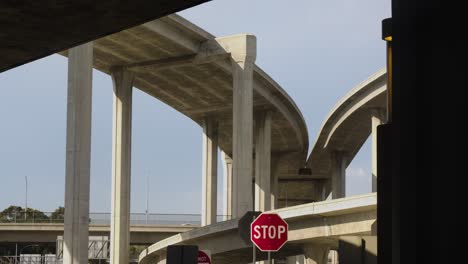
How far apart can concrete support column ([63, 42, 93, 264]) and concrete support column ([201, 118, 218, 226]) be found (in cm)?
3692

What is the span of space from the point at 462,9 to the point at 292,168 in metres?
119

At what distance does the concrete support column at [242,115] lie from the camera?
64062 mm

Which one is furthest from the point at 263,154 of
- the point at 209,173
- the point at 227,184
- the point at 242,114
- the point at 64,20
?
the point at 64,20

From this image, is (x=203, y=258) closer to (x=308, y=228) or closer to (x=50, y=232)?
(x=308, y=228)

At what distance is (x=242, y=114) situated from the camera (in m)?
65.2

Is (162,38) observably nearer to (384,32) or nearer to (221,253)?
(221,253)

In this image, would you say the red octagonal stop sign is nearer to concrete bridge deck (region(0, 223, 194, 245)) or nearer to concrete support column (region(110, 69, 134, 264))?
concrete support column (region(110, 69, 134, 264))

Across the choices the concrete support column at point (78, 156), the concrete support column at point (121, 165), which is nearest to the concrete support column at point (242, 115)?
the concrete support column at point (121, 165)

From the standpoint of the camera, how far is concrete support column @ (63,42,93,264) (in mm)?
48219

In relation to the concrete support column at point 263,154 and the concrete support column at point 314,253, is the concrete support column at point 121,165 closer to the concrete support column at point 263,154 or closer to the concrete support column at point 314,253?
the concrete support column at point 314,253

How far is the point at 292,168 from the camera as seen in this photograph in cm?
12250

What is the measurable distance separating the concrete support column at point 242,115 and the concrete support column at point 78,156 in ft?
54.1

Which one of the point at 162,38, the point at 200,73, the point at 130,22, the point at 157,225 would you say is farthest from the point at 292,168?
the point at 130,22

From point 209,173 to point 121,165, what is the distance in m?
20.7
